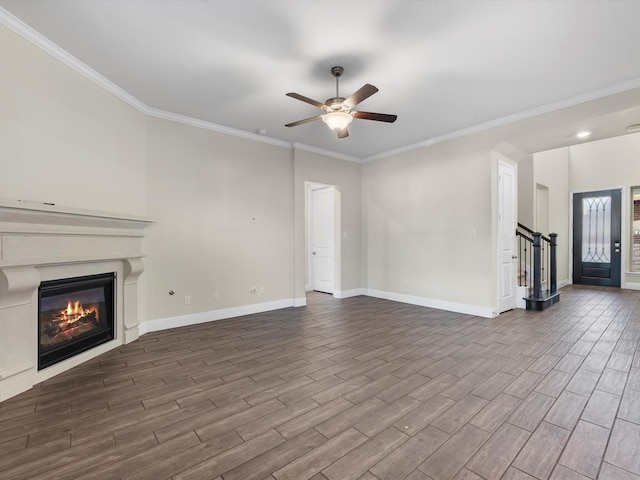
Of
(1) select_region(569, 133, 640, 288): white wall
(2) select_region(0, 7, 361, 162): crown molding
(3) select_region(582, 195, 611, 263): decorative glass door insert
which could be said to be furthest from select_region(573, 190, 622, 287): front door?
(2) select_region(0, 7, 361, 162): crown molding

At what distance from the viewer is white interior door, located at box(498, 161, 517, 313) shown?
16.0 ft

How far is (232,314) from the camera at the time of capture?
4.75 m

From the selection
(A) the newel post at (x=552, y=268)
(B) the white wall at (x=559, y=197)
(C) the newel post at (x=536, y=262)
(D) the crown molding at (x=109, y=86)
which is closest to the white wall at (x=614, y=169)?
(B) the white wall at (x=559, y=197)

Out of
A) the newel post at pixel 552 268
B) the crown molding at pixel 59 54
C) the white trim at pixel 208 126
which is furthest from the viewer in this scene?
the newel post at pixel 552 268

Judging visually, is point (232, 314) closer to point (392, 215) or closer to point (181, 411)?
point (181, 411)

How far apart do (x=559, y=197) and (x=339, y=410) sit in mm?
8522

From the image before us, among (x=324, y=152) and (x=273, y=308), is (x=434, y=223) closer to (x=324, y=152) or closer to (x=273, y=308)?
(x=324, y=152)

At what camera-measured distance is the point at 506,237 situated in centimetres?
504

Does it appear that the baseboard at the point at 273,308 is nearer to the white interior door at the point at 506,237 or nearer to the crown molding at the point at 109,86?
the white interior door at the point at 506,237

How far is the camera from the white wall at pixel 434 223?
4.73 meters

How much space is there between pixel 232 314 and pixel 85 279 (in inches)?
82.0

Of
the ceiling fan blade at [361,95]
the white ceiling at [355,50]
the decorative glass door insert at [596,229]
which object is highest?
the white ceiling at [355,50]

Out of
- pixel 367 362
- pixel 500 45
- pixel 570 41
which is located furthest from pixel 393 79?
pixel 367 362

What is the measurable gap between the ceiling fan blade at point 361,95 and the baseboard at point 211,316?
136 inches
